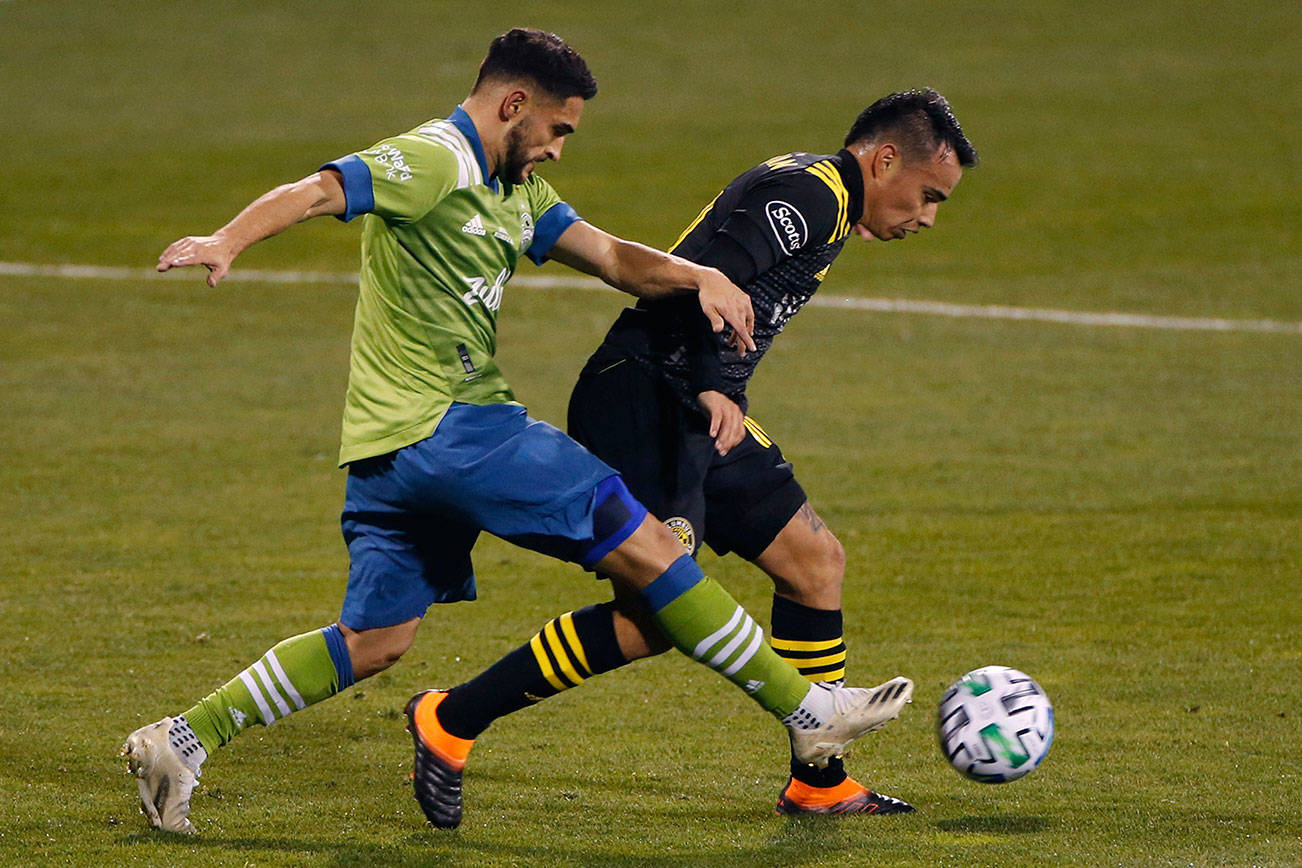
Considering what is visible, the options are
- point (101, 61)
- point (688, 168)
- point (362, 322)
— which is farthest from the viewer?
point (101, 61)

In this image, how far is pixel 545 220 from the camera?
211 inches

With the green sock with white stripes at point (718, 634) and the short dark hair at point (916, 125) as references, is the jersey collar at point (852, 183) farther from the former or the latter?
the green sock with white stripes at point (718, 634)

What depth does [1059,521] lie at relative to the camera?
1013cm

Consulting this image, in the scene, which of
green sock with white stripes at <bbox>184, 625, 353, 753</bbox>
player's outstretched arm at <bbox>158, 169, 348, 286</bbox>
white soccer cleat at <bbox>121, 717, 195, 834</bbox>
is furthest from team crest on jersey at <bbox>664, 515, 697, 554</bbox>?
white soccer cleat at <bbox>121, 717, 195, 834</bbox>

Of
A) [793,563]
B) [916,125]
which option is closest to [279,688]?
[793,563]

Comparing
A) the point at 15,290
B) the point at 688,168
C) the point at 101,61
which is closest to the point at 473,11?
the point at 101,61

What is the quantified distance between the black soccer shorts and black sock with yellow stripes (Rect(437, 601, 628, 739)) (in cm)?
38

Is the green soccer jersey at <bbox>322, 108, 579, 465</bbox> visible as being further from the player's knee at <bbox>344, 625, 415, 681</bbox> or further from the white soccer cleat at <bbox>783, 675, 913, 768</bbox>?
the white soccer cleat at <bbox>783, 675, 913, 768</bbox>

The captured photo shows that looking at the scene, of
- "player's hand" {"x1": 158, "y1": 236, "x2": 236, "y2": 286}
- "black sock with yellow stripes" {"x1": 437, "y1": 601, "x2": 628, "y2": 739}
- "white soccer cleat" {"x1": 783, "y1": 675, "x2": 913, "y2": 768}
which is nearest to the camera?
"player's hand" {"x1": 158, "y1": 236, "x2": 236, "y2": 286}

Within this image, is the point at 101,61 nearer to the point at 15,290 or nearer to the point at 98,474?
the point at 15,290

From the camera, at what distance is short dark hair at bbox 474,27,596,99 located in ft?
16.4

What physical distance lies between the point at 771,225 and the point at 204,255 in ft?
5.79

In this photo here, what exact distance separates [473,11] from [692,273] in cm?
3666

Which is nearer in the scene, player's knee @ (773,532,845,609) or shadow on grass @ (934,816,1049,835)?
shadow on grass @ (934,816,1049,835)
